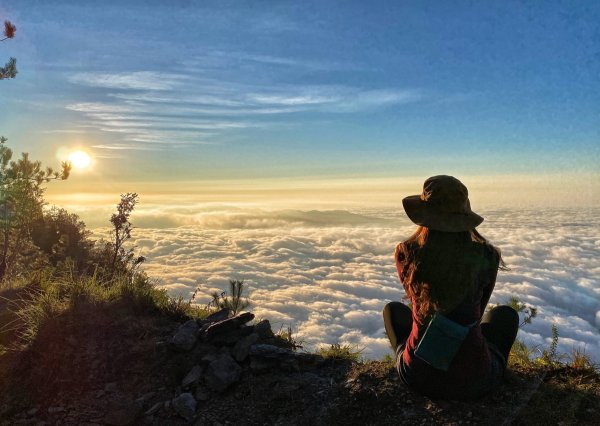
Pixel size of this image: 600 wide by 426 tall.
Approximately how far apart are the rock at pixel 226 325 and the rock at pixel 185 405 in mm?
1014

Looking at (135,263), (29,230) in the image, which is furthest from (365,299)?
(135,263)

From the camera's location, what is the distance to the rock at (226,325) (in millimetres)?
5844

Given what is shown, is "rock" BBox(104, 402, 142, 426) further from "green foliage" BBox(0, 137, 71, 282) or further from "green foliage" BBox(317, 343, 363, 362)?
"green foliage" BBox(0, 137, 71, 282)

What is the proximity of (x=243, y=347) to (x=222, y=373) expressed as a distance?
20.2 inches

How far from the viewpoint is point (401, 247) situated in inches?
155

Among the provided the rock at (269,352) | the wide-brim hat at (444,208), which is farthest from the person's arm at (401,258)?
the rock at (269,352)

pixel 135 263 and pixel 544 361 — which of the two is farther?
pixel 135 263

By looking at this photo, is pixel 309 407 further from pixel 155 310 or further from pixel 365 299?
pixel 365 299

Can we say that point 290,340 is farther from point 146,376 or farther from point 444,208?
point 444,208

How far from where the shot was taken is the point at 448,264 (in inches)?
143

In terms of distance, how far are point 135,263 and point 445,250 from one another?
8014mm

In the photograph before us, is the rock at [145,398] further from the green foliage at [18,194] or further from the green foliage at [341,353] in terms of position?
the green foliage at [18,194]

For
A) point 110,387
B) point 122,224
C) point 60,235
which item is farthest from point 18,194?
point 110,387

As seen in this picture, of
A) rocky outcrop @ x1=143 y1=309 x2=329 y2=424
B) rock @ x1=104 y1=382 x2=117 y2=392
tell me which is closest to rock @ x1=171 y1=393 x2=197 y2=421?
rocky outcrop @ x1=143 y1=309 x2=329 y2=424
